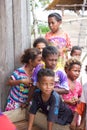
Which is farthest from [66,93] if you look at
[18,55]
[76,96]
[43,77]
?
[18,55]

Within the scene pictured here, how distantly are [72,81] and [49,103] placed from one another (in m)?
0.51

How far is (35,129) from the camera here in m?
4.16

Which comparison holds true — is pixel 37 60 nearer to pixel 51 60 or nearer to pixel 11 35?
pixel 51 60

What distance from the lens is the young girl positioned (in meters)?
4.31

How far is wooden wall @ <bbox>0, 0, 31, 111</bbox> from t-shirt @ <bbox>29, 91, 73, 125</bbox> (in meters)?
0.70

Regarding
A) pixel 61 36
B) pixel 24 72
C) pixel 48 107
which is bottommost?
pixel 48 107

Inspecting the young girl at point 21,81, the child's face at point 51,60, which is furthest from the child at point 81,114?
the young girl at point 21,81

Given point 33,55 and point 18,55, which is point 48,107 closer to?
point 33,55

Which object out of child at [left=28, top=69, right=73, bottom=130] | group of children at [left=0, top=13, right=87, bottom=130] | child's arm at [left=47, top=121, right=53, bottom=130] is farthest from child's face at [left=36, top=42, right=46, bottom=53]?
child's arm at [left=47, top=121, right=53, bottom=130]

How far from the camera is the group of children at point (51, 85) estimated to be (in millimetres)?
3680

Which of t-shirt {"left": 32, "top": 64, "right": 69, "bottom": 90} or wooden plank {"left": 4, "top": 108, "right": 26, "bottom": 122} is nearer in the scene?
t-shirt {"left": 32, "top": 64, "right": 69, "bottom": 90}

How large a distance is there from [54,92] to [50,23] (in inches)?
52.5

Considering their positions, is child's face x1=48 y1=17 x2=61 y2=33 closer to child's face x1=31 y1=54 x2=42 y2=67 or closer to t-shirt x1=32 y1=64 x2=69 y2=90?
child's face x1=31 y1=54 x2=42 y2=67

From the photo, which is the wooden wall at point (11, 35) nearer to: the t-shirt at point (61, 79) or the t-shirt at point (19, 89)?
the t-shirt at point (19, 89)
